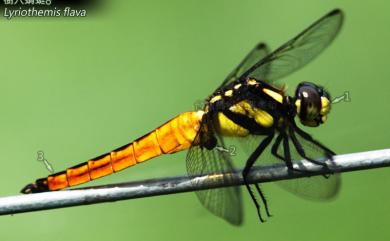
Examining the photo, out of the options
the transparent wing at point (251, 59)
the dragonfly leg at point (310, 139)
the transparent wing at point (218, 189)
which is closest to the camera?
the transparent wing at point (218, 189)

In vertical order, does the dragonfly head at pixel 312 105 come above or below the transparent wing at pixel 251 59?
below

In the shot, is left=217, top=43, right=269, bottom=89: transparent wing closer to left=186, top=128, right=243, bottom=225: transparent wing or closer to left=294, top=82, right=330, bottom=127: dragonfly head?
left=294, top=82, right=330, bottom=127: dragonfly head

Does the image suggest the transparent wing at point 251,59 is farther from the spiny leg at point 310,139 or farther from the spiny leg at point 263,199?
the spiny leg at point 263,199

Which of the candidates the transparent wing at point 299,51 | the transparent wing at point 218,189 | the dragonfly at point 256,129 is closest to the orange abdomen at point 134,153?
the dragonfly at point 256,129

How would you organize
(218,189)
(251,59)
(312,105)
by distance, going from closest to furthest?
(218,189)
(312,105)
(251,59)

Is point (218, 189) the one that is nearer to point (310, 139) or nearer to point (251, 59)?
point (310, 139)

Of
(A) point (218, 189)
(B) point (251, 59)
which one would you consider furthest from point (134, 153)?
(B) point (251, 59)

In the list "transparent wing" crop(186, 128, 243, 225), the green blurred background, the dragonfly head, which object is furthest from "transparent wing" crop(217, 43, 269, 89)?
"transparent wing" crop(186, 128, 243, 225)
